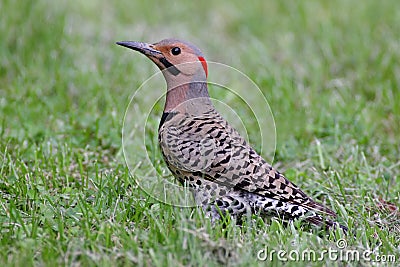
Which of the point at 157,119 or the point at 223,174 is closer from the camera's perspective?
the point at 223,174

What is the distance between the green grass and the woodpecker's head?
0.86m

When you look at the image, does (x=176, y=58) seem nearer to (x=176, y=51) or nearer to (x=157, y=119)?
(x=176, y=51)

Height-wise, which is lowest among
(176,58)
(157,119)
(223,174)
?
(223,174)

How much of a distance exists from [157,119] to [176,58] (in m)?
1.72

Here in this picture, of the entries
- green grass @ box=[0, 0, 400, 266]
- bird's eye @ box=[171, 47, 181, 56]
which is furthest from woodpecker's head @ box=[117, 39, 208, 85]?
green grass @ box=[0, 0, 400, 266]

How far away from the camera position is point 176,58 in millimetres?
4430

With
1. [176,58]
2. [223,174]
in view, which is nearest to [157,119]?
[176,58]

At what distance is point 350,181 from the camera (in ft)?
16.2

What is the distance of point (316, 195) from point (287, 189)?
66 centimetres

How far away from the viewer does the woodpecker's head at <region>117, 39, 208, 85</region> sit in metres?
4.42

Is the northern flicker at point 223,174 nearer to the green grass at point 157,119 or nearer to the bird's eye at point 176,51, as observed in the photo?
the bird's eye at point 176,51

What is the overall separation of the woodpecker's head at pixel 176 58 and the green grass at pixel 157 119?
86 cm

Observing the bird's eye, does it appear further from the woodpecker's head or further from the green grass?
the green grass

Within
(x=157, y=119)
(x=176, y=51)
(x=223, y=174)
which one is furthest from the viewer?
(x=157, y=119)
